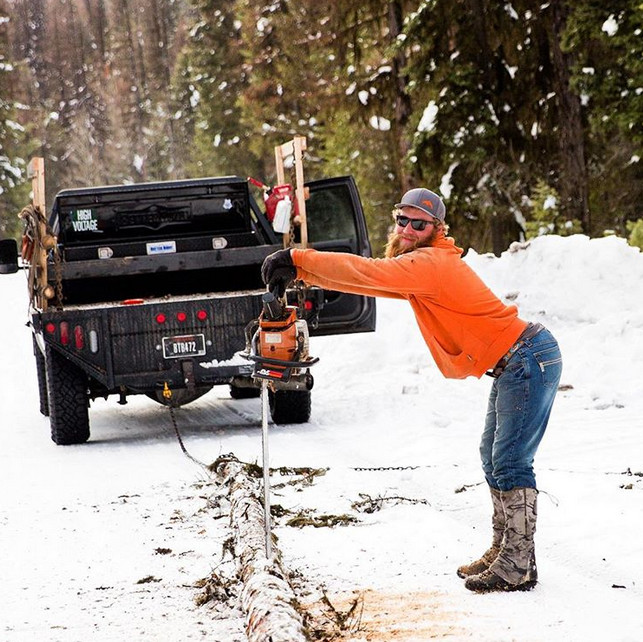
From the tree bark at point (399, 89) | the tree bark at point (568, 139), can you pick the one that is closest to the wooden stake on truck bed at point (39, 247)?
the tree bark at point (568, 139)

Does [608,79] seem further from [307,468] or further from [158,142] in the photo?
[158,142]

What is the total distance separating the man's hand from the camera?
4.48 metres

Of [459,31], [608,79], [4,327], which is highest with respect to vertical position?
[459,31]

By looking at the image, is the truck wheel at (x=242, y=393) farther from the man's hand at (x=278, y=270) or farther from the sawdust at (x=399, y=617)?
the man's hand at (x=278, y=270)

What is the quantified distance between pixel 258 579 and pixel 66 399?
17.7 feet

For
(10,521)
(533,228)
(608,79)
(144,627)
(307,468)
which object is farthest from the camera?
(533,228)

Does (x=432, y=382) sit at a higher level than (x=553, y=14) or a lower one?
lower

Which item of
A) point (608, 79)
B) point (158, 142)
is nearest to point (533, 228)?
point (608, 79)

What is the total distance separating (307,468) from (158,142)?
6381cm

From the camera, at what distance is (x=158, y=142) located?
6938 centimetres

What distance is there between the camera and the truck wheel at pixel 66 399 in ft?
30.7

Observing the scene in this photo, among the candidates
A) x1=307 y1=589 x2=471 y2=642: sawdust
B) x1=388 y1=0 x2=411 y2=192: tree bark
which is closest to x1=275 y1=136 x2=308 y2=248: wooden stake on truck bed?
x1=307 y1=589 x2=471 y2=642: sawdust

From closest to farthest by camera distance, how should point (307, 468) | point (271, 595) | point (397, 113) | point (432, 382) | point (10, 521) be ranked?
point (271, 595) → point (10, 521) → point (307, 468) → point (432, 382) → point (397, 113)

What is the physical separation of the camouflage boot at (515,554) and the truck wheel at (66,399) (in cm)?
540
